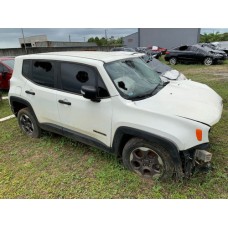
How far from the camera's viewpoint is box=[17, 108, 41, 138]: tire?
3.95 m

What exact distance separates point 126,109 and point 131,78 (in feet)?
1.97

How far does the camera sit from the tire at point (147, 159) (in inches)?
99.3

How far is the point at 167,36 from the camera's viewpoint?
109ft

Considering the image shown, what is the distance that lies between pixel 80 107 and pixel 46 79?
Answer: 2.96 ft

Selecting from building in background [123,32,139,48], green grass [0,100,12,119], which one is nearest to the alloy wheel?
green grass [0,100,12,119]

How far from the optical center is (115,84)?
8.98 feet

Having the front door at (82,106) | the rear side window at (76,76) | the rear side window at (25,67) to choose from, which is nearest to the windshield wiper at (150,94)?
the front door at (82,106)

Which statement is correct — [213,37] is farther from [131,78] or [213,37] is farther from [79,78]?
[79,78]

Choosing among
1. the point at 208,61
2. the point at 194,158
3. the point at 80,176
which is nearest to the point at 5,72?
the point at 80,176

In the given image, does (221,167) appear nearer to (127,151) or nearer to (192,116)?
(192,116)

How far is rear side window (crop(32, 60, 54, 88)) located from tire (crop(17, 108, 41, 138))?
73 cm

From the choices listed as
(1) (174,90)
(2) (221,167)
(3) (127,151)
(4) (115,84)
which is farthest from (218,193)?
(4) (115,84)

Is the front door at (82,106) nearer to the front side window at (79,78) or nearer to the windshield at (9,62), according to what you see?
the front side window at (79,78)

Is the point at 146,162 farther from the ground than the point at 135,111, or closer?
closer
